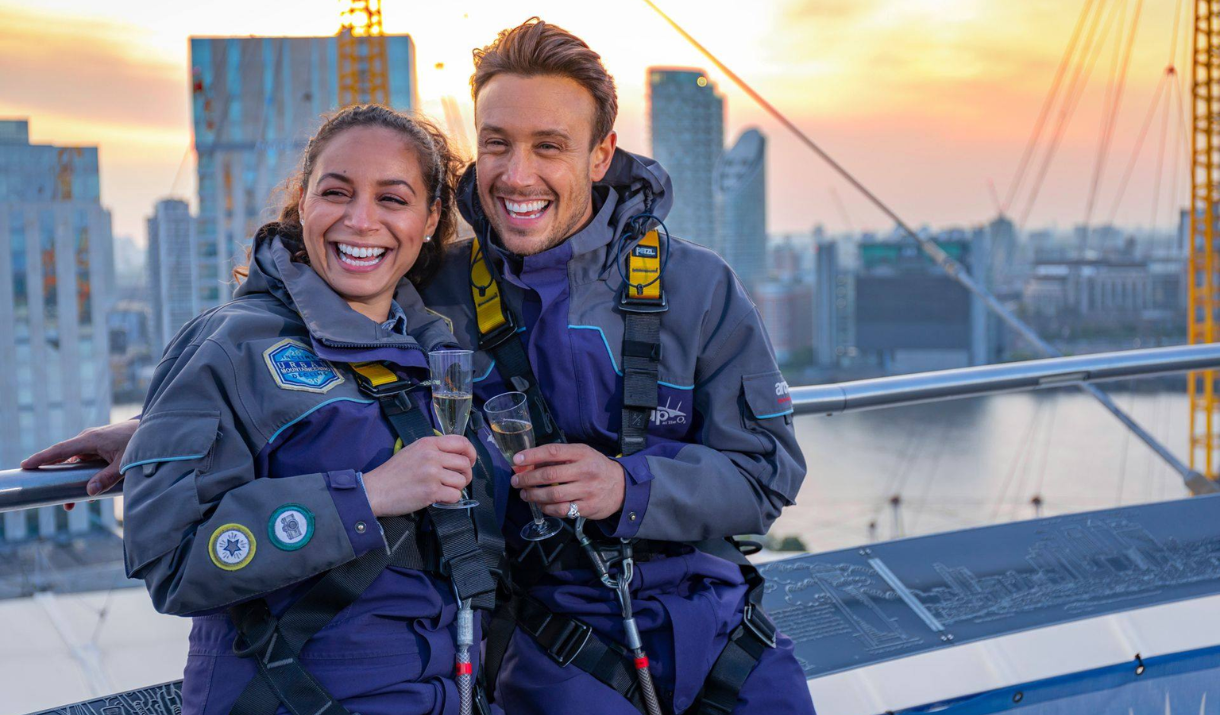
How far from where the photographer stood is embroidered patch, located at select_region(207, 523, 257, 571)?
1.60m

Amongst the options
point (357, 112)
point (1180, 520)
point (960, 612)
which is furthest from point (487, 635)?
point (1180, 520)

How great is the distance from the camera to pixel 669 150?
2314 inches

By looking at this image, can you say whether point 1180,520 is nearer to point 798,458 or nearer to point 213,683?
point 798,458

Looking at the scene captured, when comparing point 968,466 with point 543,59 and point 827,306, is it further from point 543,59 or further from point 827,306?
point 543,59

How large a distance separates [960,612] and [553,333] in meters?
1.32

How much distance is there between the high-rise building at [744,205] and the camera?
200 ft

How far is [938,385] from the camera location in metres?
2.84

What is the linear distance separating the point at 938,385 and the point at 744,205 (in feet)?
203

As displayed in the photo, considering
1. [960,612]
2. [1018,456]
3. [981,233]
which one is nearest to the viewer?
[960,612]

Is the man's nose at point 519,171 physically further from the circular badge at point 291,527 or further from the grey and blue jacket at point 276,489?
the circular badge at point 291,527

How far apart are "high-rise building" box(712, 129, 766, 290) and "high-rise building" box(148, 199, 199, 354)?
27594 millimetres

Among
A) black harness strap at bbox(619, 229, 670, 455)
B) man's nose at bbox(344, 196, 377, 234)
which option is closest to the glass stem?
black harness strap at bbox(619, 229, 670, 455)

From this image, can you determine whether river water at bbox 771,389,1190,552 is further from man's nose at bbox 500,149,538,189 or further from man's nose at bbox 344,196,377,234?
man's nose at bbox 344,196,377,234

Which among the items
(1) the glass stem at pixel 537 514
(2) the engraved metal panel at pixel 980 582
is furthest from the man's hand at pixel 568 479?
(2) the engraved metal panel at pixel 980 582
